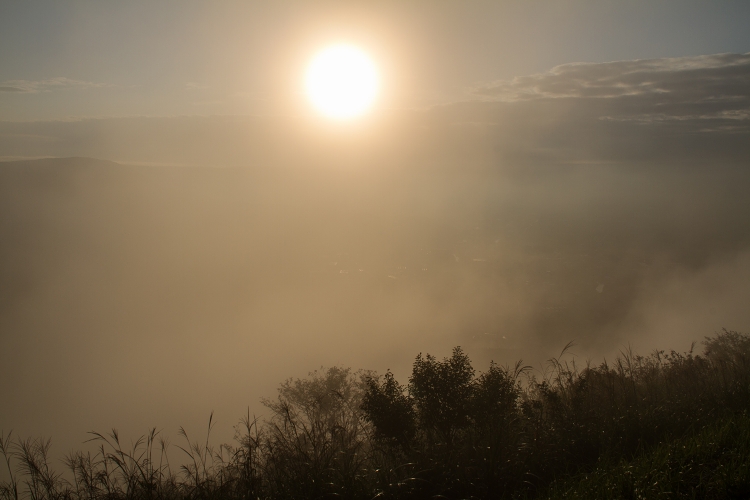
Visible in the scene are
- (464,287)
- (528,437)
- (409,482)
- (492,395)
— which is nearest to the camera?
(409,482)

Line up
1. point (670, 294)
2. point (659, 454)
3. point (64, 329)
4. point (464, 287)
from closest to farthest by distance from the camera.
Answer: point (659, 454), point (670, 294), point (64, 329), point (464, 287)

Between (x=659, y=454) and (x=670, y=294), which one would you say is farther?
(x=670, y=294)

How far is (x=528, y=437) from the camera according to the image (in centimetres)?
842

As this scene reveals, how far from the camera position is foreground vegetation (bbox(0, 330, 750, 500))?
6391 millimetres

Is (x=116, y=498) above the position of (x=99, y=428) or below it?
below

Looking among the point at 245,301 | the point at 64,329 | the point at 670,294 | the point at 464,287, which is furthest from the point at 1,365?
the point at 670,294

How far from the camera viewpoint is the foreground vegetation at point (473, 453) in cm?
639

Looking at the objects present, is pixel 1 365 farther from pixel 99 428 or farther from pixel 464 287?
pixel 464 287

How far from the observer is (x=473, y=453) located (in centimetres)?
828

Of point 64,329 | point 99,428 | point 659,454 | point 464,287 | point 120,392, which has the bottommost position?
point 659,454

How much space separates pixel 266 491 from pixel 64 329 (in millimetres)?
176483

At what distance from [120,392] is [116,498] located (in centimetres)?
13539

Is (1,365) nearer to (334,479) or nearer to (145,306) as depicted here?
(145,306)

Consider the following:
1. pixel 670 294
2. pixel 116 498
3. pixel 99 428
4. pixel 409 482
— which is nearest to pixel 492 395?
pixel 409 482
